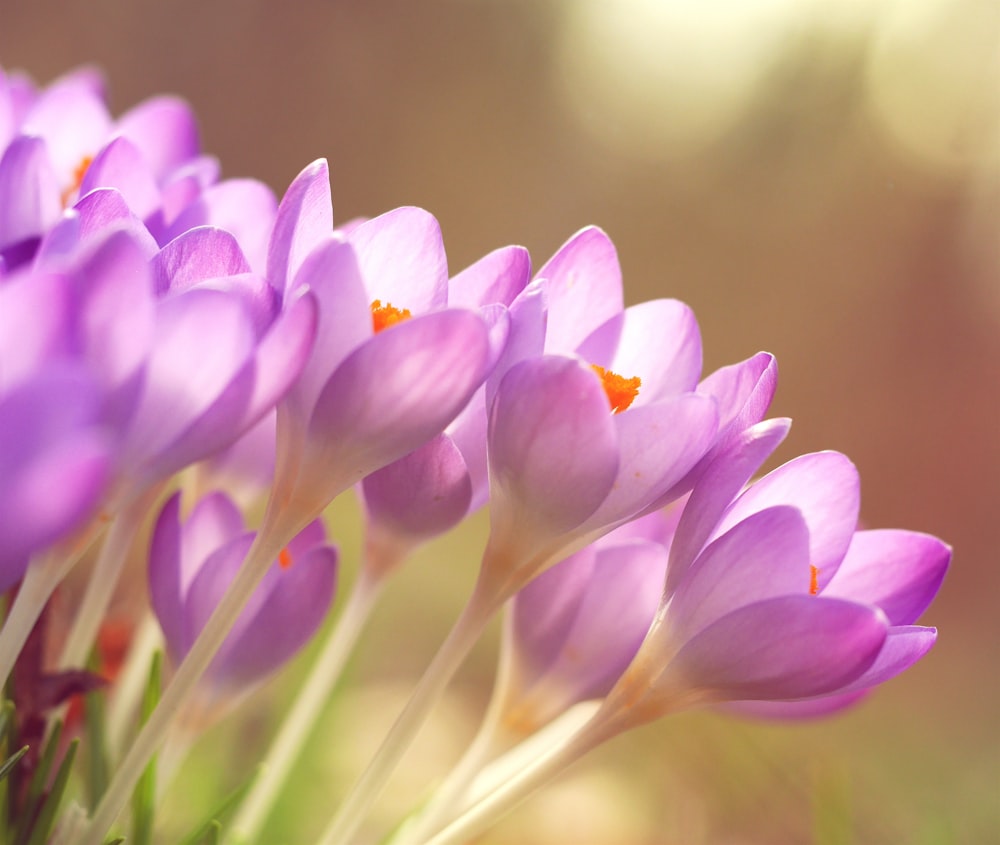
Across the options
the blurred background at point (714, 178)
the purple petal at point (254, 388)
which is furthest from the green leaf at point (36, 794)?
the blurred background at point (714, 178)

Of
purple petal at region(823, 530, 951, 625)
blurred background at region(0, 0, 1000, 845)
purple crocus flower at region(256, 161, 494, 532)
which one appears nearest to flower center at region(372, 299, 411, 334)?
purple crocus flower at region(256, 161, 494, 532)

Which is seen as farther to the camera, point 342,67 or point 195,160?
point 342,67

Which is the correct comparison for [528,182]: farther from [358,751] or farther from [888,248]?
[358,751]

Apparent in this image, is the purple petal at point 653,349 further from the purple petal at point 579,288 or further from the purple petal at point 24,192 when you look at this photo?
the purple petal at point 24,192

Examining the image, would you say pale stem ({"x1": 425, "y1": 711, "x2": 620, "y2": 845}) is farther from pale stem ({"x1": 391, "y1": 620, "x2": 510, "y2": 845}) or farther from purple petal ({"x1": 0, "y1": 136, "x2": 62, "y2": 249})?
purple petal ({"x1": 0, "y1": 136, "x2": 62, "y2": 249})

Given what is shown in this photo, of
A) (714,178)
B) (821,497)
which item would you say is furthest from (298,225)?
(714,178)

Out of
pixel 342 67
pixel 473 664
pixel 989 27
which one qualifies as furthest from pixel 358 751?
pixel 342 67
